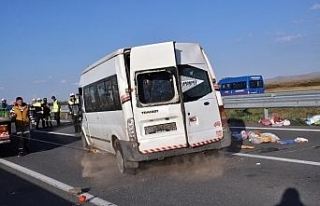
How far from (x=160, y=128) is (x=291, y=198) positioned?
2.95 metres

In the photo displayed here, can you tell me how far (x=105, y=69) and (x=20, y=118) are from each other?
5633mm

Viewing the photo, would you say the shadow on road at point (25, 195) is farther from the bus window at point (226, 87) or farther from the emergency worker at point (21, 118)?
the bus window at point (226, 87)

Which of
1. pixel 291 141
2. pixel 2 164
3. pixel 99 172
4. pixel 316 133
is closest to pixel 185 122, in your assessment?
Answer: pixel 99 172

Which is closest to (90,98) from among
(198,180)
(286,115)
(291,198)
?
(198,180)

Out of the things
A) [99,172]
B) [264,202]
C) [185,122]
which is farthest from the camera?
[99,172]

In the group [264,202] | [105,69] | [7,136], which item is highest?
[105,69]

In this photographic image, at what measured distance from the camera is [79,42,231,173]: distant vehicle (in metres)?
8.23

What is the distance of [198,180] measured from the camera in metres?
7.77

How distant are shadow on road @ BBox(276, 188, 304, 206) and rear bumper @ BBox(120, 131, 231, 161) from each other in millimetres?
2274

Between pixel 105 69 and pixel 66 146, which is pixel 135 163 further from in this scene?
pixel 66 146

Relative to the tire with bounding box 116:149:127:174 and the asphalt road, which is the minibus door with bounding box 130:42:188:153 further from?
the tire with bounding box 116:149:127:174

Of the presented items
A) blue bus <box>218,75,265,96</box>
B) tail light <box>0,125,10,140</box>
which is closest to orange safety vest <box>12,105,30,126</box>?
tail light <box>0,125,10,140</box>

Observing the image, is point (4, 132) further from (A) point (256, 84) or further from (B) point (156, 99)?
(A) point (256, 84)

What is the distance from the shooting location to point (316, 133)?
12.5 m
